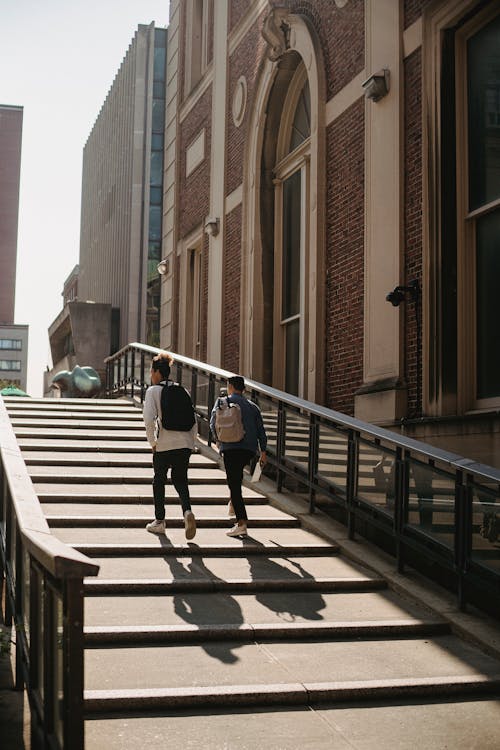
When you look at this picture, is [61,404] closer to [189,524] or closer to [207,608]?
[189,524]

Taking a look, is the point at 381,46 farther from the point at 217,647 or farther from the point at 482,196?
the point at 217,647

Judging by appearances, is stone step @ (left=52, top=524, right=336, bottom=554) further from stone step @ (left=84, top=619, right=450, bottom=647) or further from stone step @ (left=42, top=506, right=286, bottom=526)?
stone step @ (left=84, top=619, right=450, bottom=647)

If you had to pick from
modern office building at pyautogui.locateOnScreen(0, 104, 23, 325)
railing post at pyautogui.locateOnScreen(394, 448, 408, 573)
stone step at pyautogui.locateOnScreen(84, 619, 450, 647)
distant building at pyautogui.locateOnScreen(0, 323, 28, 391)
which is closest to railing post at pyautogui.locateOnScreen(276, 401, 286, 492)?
railing post at pyautogui.locateOnScreen(394, 448, 408, 573)

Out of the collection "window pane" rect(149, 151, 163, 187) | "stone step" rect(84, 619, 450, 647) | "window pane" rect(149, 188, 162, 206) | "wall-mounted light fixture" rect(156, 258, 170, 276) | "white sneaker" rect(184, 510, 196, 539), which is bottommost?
"stone step" rect(84, 619, 450, 647)

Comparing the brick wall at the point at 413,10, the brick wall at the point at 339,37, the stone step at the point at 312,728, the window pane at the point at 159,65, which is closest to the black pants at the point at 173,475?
the stone step at the point at 312,728

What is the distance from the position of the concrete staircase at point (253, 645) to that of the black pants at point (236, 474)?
0.30m

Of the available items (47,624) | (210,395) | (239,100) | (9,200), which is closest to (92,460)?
(210,395)

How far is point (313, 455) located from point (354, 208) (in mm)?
4310

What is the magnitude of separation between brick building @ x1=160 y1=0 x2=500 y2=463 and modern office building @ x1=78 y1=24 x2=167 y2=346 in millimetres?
29956

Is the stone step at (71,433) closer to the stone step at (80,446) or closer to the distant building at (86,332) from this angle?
the stone step at (80,446)

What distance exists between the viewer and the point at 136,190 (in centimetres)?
5222

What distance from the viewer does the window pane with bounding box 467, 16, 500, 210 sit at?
30.4ft

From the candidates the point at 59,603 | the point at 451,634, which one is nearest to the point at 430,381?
the point at 451,634

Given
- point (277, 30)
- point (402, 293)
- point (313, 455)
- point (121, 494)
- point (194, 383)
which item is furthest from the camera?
point (277, 30)
